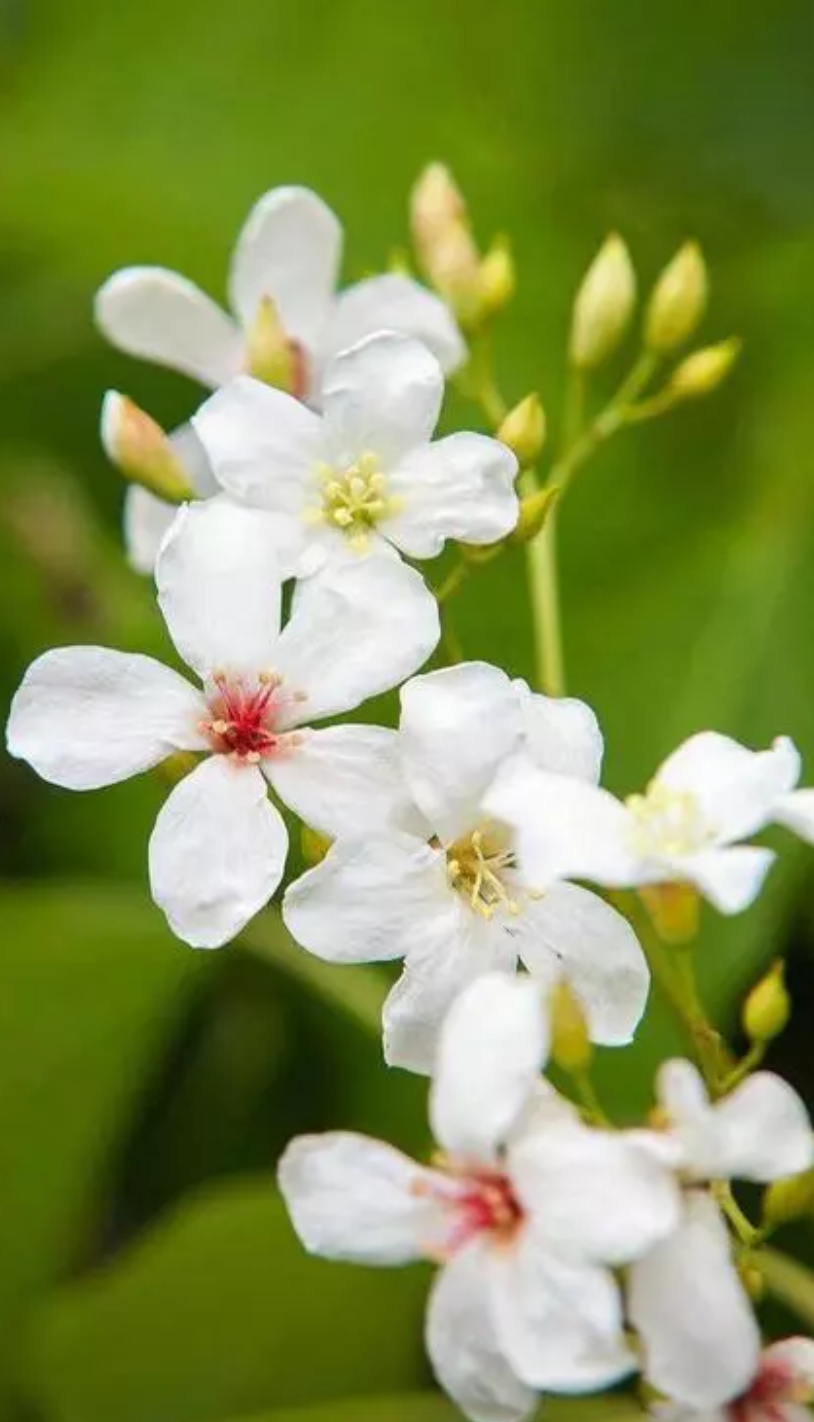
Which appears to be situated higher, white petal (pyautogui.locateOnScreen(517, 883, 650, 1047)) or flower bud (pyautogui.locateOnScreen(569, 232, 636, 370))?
flower bud (pyautogui.locateOnScreen(569, 232, 636, 370))

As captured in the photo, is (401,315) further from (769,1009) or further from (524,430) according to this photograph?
(769,1009)

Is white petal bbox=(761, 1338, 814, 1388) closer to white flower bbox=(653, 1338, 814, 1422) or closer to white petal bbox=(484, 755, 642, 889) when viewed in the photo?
white flower bbox=(653, 1338, 814, 1422)

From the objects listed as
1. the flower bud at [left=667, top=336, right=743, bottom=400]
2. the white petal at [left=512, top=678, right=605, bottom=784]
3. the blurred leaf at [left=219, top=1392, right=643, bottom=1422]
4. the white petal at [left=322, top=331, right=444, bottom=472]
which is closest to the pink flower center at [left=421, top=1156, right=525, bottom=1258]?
the white petal at [left=512, top=678, right=605, bottom=784]

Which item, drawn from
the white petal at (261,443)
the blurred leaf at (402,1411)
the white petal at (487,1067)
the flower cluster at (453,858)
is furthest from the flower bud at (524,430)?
the blurred leaf at (402,1411)

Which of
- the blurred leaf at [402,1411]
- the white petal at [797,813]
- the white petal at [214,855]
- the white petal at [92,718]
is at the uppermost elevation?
the white petal at [797,813]

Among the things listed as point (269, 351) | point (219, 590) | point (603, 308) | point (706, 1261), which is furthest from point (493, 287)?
point (706, 1261)

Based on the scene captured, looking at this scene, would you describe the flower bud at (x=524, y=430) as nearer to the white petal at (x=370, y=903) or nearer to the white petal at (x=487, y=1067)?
the white petal at (x=370, y=903)
